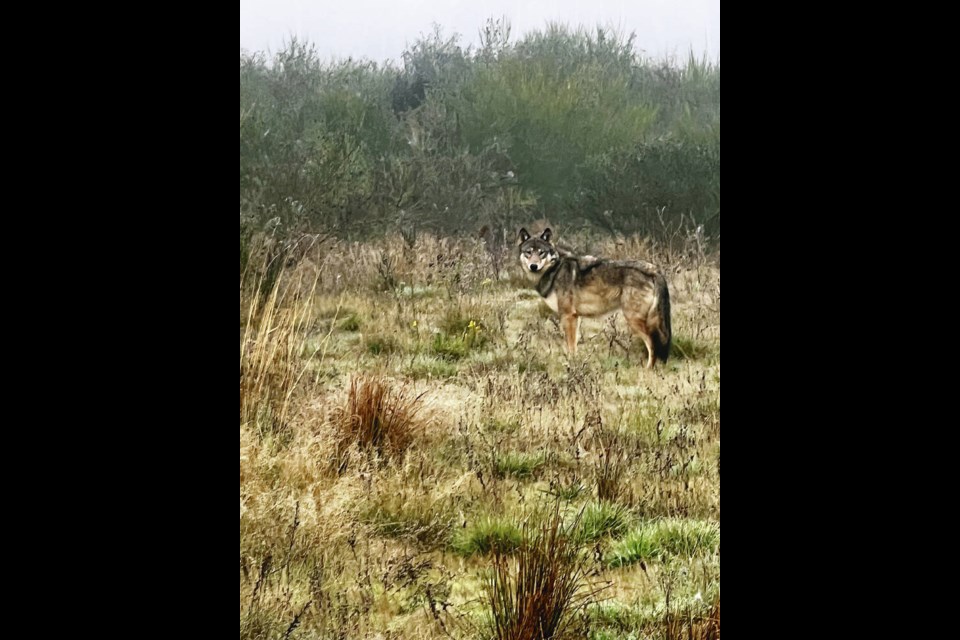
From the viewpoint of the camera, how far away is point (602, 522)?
3258 mm

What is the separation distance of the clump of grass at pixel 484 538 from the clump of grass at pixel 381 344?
9.17 feet

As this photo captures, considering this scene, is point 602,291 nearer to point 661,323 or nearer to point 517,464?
point 661,323

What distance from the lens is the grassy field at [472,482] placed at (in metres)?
2.38

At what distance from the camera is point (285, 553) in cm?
275

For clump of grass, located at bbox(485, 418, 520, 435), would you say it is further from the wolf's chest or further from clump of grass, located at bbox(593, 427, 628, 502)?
the wolf's chest

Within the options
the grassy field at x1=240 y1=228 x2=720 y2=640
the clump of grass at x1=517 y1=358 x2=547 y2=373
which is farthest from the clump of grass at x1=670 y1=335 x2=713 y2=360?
the clump of grass at x1=517 y1=358 x2=547 y2=373

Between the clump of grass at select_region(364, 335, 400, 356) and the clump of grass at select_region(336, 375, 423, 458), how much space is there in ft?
6.79

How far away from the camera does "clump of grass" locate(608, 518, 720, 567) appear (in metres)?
2.99

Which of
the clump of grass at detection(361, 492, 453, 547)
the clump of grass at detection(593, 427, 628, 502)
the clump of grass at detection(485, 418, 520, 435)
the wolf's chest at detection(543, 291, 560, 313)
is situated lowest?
the clump of grass at detection(361, 492, 453, 547)

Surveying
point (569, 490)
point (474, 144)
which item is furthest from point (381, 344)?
point (474, 144)

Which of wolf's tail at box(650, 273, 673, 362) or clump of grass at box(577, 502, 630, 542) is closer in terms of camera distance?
clump of grass at box(577, 502, 630, 542)
